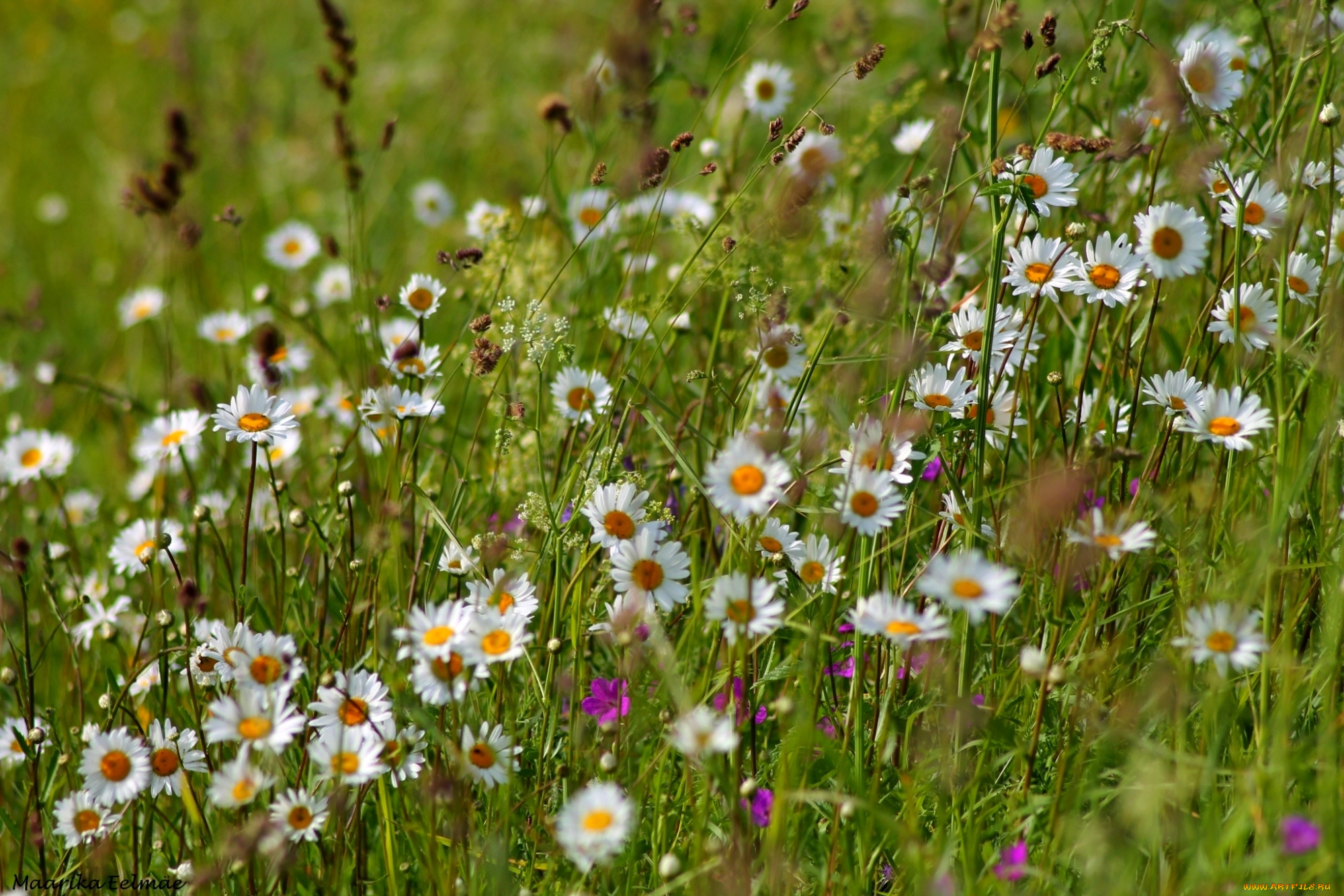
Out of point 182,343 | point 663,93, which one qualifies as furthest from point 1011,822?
point 663,93

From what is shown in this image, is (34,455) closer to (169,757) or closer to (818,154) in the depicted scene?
(169,757)

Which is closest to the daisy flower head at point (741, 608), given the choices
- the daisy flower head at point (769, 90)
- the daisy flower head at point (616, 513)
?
the daisy flower head at point (616, 513)

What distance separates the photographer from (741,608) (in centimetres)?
139

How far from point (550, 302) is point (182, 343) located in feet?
5.08

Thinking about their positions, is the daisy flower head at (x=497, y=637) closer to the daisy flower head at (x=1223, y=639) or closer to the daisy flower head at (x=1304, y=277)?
the daisy flower head at (x=1223, y=639)

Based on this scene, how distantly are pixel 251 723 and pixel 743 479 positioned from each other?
0.70m

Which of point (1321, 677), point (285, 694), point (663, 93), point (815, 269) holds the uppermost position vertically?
point (663, 93)

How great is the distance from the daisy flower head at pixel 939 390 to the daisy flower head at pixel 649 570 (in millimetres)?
443

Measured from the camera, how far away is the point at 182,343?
3547 millimetres

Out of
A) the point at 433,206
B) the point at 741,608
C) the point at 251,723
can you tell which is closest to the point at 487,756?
the point at 251,723

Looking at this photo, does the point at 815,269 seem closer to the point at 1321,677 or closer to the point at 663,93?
the point at 1321,677

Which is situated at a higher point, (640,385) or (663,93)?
(663,93)

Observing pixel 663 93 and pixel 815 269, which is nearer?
pixel 815 269

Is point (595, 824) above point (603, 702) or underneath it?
underneath
